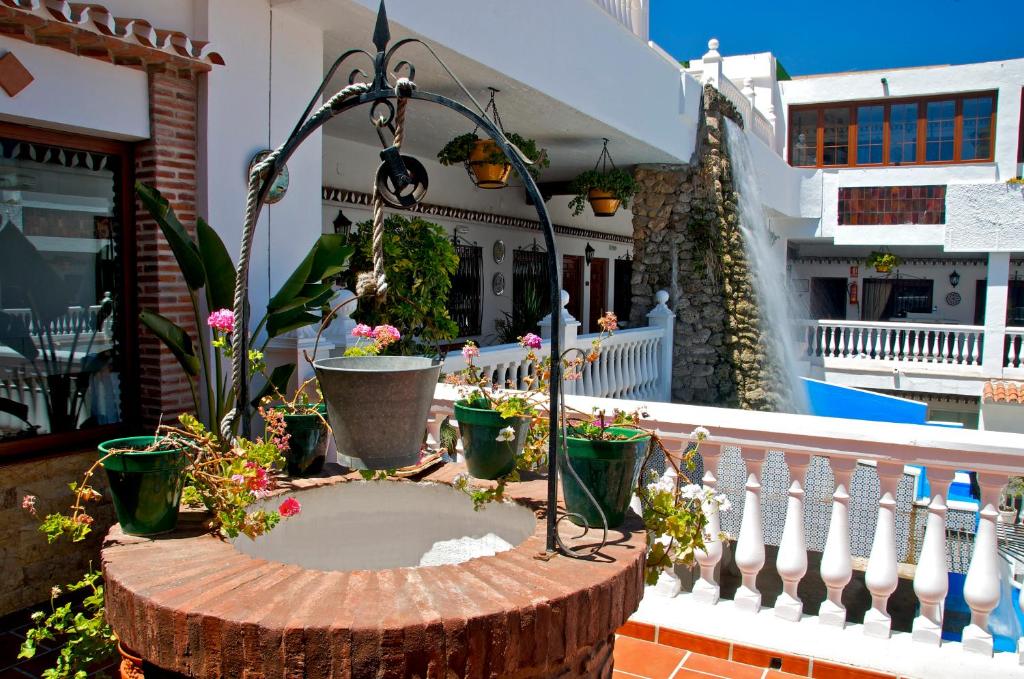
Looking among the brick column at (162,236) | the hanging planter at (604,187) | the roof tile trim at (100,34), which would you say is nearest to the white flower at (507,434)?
the brick column at (162,236)

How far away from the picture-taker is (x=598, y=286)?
16.5 m

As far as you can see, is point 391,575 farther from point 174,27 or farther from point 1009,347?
point 1009,347

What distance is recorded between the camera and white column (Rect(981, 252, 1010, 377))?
57.4 feet

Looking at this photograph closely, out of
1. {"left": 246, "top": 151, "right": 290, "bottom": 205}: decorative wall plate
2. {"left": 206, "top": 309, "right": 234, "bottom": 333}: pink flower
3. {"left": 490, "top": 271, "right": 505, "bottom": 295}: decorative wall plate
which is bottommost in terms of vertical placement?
{"left": 206, "top": 309, "right": 234, "bottom": 333}: pink flower

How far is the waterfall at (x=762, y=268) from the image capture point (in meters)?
12.4

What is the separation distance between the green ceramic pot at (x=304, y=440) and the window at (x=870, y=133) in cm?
1956

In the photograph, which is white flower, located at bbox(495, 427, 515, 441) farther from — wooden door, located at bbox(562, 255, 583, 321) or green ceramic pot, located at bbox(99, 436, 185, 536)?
wooden door, located at bbox(562, 255, 583, 321)

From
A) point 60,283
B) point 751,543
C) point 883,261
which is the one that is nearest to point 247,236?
point 751,543

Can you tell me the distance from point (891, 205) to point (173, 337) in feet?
62.6

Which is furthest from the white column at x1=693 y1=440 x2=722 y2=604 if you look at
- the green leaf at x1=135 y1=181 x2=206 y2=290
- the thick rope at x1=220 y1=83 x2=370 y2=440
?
the green leaf at x1=135 y1=181 x2=206 y2=290

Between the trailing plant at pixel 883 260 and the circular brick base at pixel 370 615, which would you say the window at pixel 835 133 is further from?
the circular brick base at pixel 370 615

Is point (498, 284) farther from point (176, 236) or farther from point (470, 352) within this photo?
point (470, 352)

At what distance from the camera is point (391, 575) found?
1889 mm

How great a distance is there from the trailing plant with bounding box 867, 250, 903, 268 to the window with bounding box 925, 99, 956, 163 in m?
2.75
